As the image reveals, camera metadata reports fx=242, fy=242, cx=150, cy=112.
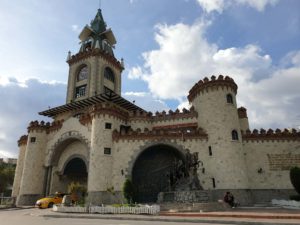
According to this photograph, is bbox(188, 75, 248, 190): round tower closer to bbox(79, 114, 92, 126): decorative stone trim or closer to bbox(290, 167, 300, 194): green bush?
bbox(290, 167, 300, 194): green bush

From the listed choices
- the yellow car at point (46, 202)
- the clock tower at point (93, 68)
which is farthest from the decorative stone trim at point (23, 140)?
the yellow car at point (46, 202)

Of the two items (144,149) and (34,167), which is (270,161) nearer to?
(144,149)

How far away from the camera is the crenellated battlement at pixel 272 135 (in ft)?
85.8

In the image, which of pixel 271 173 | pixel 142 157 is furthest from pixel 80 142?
pixel 271 173

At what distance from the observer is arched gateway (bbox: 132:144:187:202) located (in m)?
26.4

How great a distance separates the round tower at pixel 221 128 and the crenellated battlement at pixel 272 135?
1.45 metres

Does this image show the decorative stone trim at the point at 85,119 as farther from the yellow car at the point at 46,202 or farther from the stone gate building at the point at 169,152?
the yellow car at the point at 46,202

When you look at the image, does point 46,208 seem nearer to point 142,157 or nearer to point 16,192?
point 142,157

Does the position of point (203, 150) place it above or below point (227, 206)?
above

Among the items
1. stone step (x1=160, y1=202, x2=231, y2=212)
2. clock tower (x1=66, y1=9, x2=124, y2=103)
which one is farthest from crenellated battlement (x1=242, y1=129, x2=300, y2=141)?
clock tower (x1=66, y1=9, x2=124, y2=103)

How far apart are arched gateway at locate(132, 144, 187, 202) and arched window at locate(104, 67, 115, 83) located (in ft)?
62.5

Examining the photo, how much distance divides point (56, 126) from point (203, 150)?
19512mm

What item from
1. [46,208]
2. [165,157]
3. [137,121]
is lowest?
[46,208]

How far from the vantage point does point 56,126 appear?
32438 millimetres
